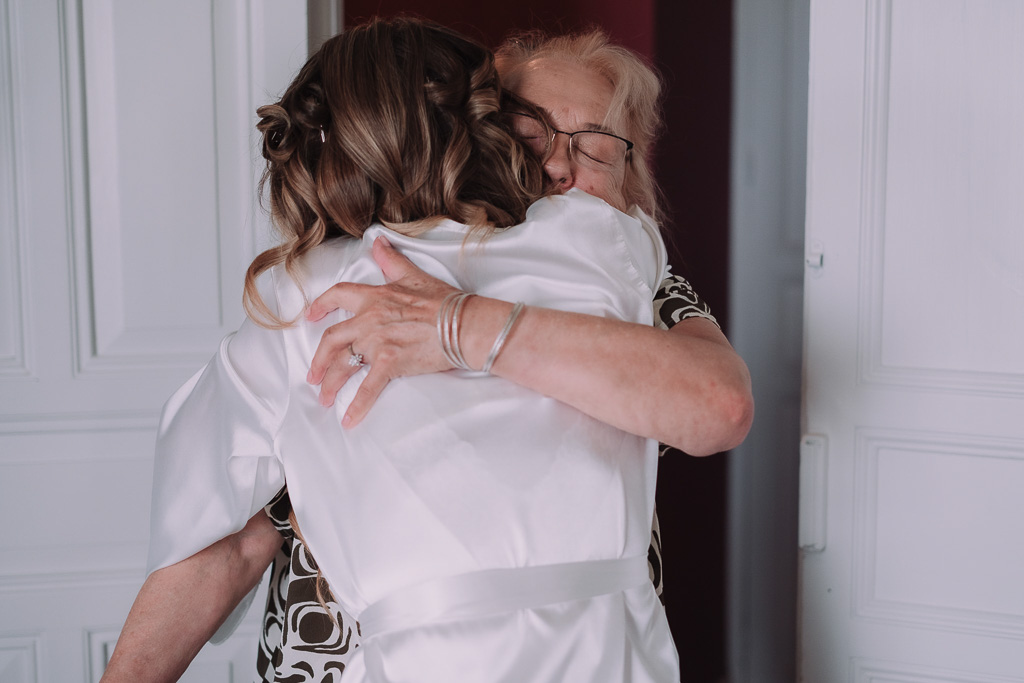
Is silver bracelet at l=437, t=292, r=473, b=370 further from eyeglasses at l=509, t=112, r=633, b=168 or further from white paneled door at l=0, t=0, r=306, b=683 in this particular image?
white paneled door at l=0, t=0, r=306, b=683

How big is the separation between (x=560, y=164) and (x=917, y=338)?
3.31ft

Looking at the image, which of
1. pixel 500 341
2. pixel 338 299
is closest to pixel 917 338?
pixel 500 341

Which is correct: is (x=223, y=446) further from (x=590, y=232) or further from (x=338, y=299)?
(x=590, y=232)

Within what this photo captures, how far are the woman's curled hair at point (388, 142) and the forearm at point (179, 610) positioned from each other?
1.35ft

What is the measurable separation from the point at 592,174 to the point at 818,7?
881 mm

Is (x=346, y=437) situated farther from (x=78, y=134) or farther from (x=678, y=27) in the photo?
(x=678, y=27)

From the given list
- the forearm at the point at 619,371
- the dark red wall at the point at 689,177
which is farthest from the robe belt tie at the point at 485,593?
the dark red wall at the point at 689,177

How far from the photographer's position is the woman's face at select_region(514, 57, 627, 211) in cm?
122

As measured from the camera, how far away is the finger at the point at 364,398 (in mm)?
904

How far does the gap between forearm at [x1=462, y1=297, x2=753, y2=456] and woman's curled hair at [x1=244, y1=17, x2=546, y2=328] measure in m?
0.16

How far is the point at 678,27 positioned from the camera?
260 cm

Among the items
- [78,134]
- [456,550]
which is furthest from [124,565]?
[456,550]

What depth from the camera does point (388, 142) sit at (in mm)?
976

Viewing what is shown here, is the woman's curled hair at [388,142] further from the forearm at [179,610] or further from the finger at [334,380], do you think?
the forearm at [179,610]
